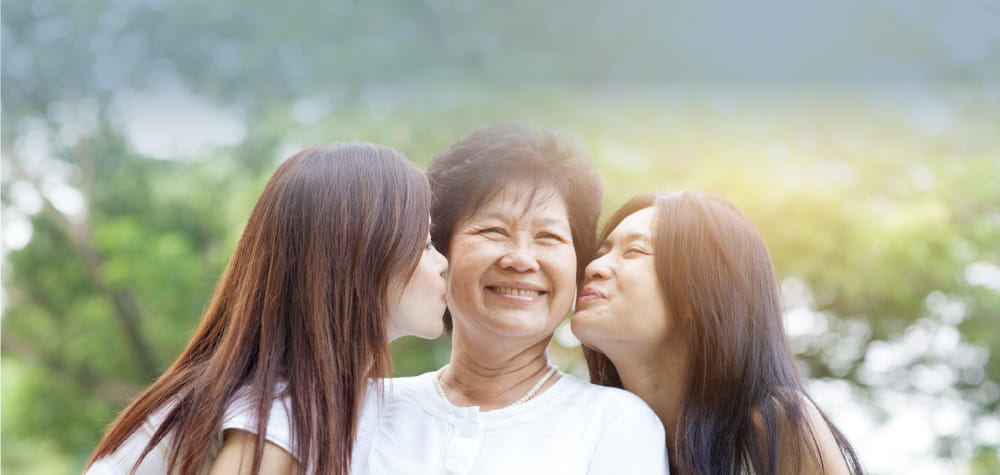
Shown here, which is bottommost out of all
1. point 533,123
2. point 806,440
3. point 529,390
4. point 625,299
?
point 806,440

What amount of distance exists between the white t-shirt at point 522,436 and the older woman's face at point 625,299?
0.38ft

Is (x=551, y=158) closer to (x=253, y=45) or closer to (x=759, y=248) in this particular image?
(x=759, y=248)

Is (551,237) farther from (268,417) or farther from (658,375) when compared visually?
(268,417)

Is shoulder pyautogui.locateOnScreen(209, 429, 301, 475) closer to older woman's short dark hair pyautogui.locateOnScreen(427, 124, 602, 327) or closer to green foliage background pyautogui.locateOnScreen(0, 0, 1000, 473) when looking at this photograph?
older woman's short dark hair pyautogui.locateOnScreen(427, 124, 602, 327)

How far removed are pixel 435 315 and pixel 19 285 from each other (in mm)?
7070

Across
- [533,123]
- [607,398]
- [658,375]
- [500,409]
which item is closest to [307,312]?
[500,409]

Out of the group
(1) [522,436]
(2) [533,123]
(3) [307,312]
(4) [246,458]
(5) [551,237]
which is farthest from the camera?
(2) [533,123]

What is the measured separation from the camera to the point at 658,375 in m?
1.98

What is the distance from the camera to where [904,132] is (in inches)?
229

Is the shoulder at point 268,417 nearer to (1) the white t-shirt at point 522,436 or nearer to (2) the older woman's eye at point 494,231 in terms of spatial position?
(1) the white t-shirt at point 522,436

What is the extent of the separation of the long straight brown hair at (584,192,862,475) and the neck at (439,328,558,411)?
0.29 m

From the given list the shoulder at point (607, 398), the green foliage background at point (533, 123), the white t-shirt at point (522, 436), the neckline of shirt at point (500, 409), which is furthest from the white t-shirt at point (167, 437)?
the green foliage background at point (533, 123)

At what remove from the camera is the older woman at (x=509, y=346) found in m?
1.76

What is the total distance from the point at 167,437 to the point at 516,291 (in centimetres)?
67
